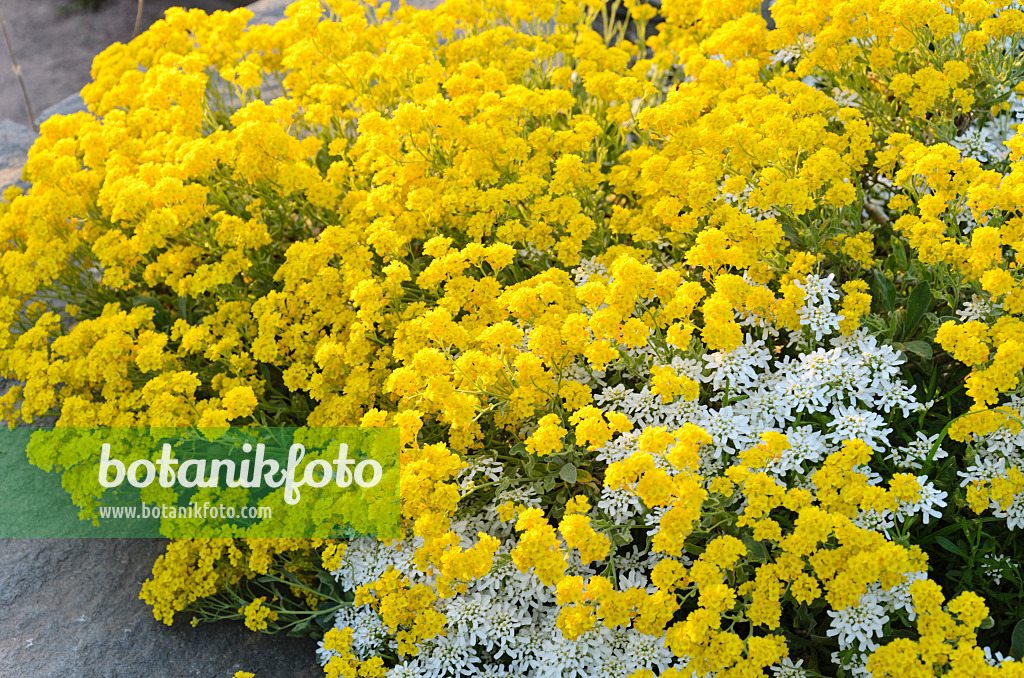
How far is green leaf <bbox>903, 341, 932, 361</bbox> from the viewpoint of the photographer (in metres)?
2.22

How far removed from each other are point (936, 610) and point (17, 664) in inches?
103

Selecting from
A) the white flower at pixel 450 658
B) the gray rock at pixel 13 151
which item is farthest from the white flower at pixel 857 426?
the gray rock at pixel 13 151

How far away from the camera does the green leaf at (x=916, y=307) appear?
7.63 feet

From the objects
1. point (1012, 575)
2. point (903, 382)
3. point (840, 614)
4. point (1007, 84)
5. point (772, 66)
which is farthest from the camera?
point (772, 66)

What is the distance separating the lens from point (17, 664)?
8.48 feet

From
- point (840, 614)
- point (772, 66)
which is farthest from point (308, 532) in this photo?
point (772, 66)

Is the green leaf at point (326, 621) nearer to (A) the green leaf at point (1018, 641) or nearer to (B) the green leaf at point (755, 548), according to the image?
(B) the green leaf at point (755, 548)

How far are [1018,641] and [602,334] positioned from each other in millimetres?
1215

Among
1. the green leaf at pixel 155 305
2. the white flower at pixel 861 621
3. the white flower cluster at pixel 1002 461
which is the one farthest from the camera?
the green leaf at pixel 155 305

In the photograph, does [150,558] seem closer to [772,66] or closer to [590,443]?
[590,443]

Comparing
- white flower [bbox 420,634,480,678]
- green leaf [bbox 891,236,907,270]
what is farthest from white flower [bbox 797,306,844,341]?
white flower [bbox 420,634,480,678]

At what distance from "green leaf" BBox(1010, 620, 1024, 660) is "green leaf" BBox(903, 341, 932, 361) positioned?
689 mm

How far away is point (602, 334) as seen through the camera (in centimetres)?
217

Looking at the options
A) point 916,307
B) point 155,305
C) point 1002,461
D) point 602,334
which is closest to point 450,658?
point 602,334
